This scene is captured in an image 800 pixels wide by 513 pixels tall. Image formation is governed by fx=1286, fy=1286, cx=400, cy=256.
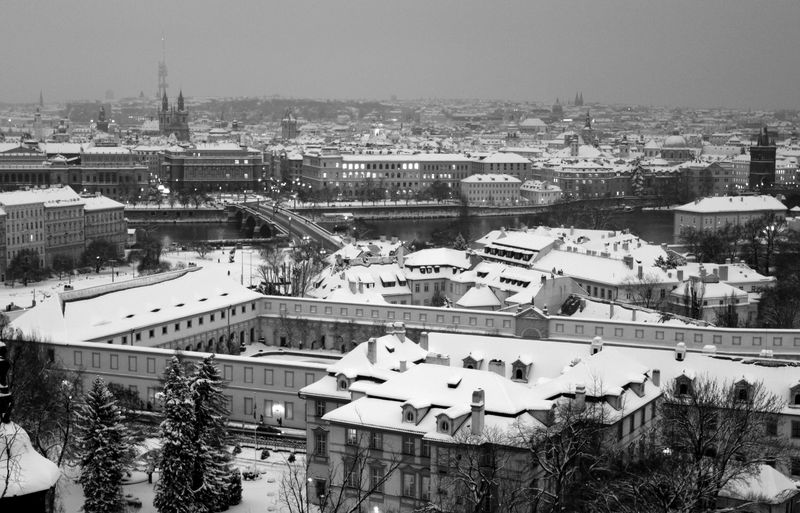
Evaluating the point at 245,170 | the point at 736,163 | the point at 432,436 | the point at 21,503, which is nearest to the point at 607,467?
the point at 432,436

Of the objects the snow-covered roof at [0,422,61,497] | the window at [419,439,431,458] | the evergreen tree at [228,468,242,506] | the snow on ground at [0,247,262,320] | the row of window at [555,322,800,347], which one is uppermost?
the snow-covered roof at [0,422,61,497]

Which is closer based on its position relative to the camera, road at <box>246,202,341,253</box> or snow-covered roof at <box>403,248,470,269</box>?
snow-covered roof at <box>403,248,470,269</box>

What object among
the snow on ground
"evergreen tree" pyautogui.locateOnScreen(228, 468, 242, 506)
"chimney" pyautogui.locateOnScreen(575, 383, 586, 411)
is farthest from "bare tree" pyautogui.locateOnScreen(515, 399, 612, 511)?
the snow on ground

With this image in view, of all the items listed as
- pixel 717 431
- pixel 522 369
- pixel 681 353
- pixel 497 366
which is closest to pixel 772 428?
pixel 681 353

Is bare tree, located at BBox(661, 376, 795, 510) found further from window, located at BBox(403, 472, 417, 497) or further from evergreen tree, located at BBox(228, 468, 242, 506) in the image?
evergreen tree, located at BBox(228, 468, 242, 506)

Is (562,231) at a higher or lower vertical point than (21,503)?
lower

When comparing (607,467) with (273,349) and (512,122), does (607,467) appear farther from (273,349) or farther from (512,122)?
(512,122)
